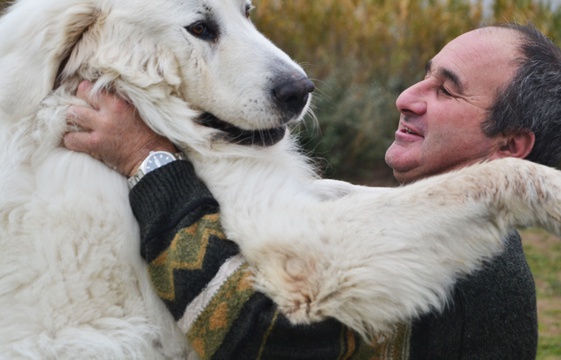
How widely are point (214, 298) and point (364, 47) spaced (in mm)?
7696

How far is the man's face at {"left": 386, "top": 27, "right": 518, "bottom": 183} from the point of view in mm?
3273

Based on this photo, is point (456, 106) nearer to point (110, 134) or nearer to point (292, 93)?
point (292, 93)

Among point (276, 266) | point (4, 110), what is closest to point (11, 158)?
point (4, 110)

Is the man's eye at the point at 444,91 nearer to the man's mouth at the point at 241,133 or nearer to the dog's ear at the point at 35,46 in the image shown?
the man's mouth at the point at 241,133

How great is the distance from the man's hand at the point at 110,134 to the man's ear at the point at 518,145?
1.31m

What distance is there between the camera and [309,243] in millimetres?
2703

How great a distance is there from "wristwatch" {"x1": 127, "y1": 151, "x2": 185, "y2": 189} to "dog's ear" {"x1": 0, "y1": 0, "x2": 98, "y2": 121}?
46 cm

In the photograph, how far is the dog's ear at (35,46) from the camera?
3.02 m

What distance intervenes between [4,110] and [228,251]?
1.03 meters

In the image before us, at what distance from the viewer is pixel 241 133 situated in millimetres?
3246

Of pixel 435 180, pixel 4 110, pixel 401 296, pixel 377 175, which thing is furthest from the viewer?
pixel 377 175

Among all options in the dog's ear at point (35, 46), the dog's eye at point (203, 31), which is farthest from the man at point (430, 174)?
the dog's eye at point (203, 31)

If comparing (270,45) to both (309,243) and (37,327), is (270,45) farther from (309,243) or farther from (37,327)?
(37,327)

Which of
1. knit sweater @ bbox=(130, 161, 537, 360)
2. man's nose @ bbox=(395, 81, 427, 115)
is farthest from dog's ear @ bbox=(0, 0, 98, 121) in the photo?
man's nose @ bbox=(395, 81, 427, 115)
